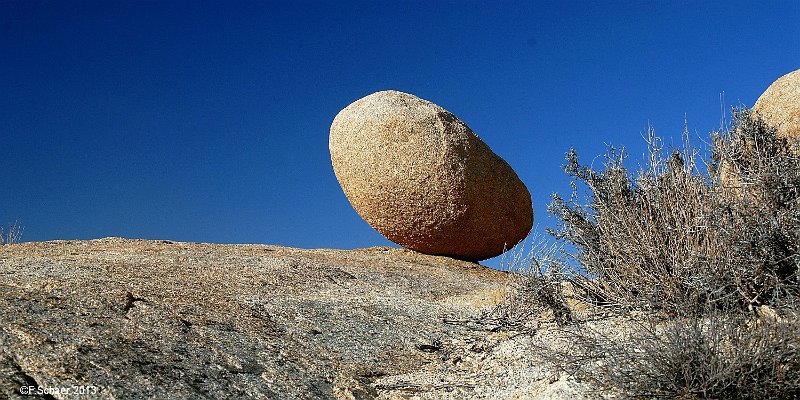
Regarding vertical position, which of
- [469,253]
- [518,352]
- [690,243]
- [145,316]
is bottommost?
[518,352]

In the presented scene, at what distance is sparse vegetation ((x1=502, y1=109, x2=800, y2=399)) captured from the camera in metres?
3.21

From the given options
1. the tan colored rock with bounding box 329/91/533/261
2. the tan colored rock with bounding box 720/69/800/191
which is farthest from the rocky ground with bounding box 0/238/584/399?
the tan colored rock with bounding box 720/69/800/191

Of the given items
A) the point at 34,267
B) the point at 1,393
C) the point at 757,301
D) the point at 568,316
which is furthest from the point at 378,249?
the point at 1,393

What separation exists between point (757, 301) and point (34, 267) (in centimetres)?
571

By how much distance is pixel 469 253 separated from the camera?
10422mm

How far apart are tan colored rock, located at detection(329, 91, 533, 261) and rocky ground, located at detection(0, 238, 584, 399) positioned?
91.0 inches

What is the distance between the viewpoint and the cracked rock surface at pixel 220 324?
11.8 feet

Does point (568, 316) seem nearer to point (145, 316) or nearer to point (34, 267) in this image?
point (145, 316)

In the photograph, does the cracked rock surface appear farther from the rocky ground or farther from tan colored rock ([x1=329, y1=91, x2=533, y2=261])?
tan colored rock ([x1=329, y1=91, x2=533, y2=261])

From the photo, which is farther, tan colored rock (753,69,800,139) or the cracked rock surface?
tan colored rock (753,69,800,139)

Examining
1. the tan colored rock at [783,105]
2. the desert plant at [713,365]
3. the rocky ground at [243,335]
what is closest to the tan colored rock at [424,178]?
the rocky ground at [243,335]

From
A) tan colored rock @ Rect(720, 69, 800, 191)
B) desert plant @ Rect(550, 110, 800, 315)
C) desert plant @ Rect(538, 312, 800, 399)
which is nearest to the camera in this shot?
desert plant @ Rect(538, 312, 800, 399)

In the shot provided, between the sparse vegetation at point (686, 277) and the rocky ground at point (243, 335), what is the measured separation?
0.39 meters

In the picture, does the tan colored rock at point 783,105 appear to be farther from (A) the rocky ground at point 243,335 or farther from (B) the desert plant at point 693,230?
(A) the rocky ground at point 243,335
